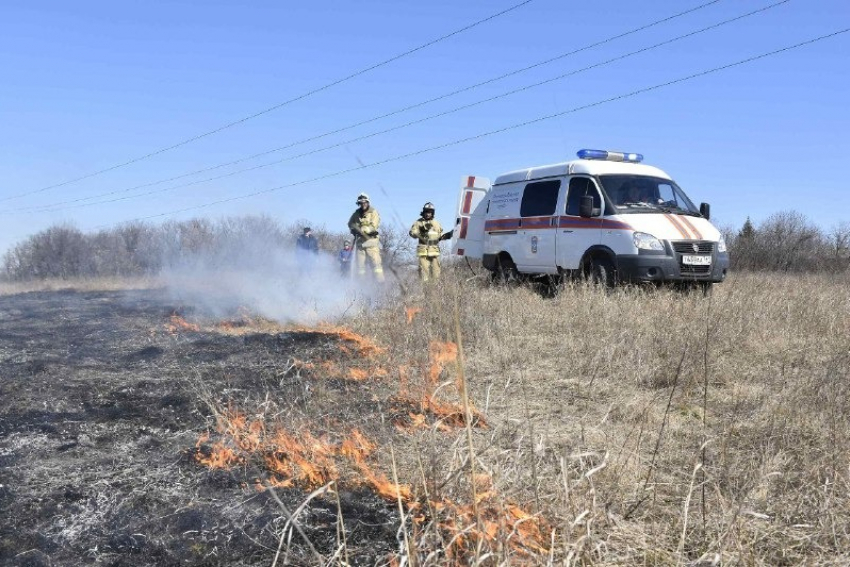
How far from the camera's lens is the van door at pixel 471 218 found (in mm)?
11469

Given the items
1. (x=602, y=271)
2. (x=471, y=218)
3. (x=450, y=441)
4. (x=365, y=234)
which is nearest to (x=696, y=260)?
(x=602, y=271)

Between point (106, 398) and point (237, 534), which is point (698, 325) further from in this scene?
point (106, 398)

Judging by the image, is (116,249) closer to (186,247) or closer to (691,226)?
(186,247)

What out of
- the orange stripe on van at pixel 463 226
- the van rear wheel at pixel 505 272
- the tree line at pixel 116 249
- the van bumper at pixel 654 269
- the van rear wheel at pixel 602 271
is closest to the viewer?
the van bumper at pixel 654 269

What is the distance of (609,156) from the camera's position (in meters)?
9.84

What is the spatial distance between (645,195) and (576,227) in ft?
3.61

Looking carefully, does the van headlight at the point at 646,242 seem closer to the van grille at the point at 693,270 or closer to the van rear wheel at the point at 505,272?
the van grille at the point at 693,270

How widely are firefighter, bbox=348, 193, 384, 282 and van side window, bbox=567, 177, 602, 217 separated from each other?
141 inches

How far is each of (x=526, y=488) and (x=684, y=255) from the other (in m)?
6.59

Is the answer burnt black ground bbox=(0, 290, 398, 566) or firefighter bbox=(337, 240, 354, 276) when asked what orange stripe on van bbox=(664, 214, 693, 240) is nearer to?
burnt black ground bbox=(0, 290, 398, 566)

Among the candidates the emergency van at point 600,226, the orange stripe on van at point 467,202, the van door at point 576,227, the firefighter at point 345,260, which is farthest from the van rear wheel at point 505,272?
the firefighter at point 345,260

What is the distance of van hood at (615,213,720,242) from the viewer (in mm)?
8359

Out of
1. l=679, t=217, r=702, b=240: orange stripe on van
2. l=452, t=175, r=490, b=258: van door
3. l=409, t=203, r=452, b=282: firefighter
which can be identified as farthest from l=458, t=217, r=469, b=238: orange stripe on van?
l=679, t=217, r=702, b=240: orange stripe on van

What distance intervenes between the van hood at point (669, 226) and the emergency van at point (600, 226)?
0.01 m
